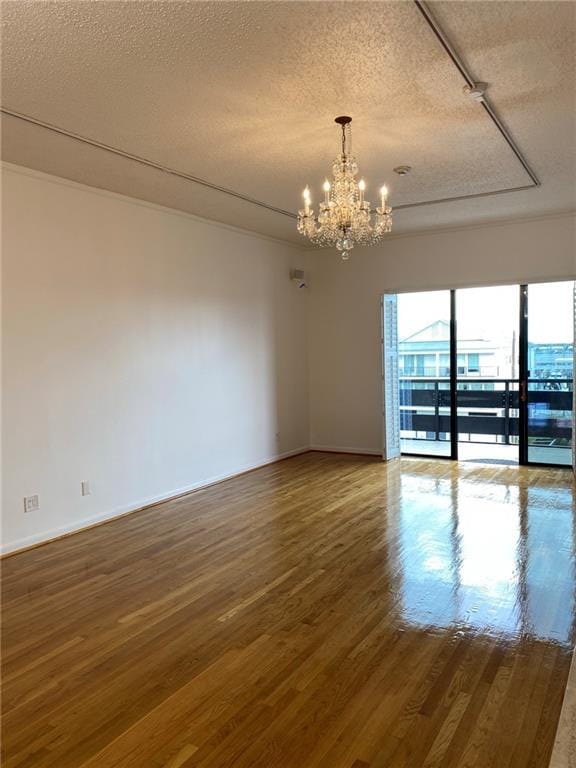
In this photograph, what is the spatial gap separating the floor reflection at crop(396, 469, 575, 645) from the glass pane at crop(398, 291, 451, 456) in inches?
69.7

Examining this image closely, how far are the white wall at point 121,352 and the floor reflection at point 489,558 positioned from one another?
233 cm

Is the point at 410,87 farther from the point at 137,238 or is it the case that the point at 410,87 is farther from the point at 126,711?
the point at 126,711

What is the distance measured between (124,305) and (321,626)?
3445mm

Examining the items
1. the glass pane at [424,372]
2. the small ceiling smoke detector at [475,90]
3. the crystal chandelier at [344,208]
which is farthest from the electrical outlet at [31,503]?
the glass pane at [424,372]

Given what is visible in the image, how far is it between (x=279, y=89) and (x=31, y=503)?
3491 millimetres

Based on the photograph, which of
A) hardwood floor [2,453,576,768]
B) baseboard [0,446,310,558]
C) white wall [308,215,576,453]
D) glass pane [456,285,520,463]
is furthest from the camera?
glass pane [456,285,520,463]

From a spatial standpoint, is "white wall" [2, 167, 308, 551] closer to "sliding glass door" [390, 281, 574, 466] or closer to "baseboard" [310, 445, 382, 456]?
"baseboard" [310, 445, 382, 456]

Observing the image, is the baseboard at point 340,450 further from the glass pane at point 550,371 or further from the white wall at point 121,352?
the glass pane at point 550,371

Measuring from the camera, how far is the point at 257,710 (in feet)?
7.43

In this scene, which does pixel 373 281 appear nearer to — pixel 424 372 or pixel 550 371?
pixel 424 372

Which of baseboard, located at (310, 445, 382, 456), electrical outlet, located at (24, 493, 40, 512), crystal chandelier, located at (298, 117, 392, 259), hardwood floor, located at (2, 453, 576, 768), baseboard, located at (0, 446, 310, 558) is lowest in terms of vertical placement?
hardwood floor, located at (2, 453, 576, 768)

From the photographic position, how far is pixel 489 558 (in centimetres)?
384

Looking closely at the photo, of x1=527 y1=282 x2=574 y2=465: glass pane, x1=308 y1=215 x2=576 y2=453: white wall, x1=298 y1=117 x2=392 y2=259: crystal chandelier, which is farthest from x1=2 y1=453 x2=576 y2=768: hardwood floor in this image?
x1=308 y1=215 x2=576 y2=453: white wall

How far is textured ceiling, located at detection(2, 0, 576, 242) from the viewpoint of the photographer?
2.44m
